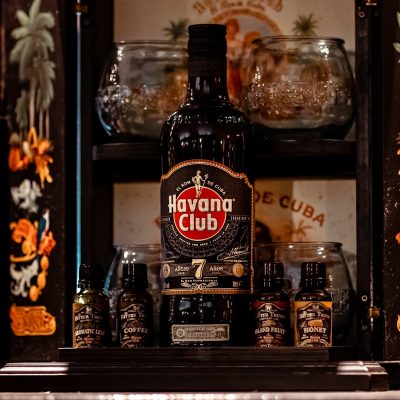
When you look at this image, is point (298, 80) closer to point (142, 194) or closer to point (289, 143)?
point (289, 143)

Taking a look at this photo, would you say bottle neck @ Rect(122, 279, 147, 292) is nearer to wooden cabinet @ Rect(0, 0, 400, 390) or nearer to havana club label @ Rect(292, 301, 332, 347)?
wooden cabinet @ Rect(0, 0, 400, 390)

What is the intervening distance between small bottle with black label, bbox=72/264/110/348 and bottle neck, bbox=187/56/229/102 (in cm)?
35

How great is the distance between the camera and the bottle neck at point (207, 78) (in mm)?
2324

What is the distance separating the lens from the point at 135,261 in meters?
2.44

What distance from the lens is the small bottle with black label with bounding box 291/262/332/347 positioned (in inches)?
88.3

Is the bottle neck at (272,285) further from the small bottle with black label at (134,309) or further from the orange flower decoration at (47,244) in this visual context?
the orange flower decoration at (47,244)

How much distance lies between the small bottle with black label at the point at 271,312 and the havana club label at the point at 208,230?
40 millimetres

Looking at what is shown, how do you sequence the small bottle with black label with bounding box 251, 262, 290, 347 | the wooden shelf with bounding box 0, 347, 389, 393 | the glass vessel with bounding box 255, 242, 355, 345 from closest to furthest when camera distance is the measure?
the wooden shelf with bounding box 0, 347, 389, 393, the small bottle with black label with bounding box 251, 262, 290, 347, the glass vessel with bounding box 255, 242, 355, 345

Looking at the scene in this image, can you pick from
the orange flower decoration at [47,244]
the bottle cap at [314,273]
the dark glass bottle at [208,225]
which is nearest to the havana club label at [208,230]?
the dark glass bottle at [208,225]

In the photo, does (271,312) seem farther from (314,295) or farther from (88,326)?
(88,326)

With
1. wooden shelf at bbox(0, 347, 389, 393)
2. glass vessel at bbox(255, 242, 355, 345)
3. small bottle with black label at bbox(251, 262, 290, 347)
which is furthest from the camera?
glass vessel at bbox(255, 242, 355, 345)

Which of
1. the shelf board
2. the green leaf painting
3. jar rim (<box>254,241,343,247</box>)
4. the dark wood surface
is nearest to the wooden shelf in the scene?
the dark wood surface

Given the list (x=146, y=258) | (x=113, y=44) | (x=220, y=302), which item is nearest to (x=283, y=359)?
(x=220, y=302)

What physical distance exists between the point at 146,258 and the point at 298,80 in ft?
1.38
